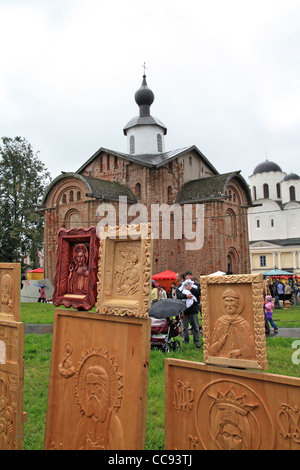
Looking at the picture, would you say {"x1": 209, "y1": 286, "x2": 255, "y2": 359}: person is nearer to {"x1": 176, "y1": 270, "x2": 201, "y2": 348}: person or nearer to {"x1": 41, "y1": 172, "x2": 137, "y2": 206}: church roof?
{"x1": 176, "y1": 270, "x2": 201, "y2": 348}: person

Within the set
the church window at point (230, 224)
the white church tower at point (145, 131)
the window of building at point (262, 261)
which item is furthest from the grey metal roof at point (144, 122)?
the window of building at point (262, 261)

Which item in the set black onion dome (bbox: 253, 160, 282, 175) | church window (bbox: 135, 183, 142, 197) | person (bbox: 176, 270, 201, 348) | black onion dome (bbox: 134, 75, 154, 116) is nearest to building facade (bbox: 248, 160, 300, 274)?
black onion dome (bbox: 253, 160, 282, 175)

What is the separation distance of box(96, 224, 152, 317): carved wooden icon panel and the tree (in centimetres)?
2852

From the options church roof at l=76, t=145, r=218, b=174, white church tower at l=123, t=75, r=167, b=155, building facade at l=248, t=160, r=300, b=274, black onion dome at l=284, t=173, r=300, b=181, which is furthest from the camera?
black onion dome at l=284, t=173, r=300, b=181

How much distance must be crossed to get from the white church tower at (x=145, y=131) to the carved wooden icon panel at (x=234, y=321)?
32.2m

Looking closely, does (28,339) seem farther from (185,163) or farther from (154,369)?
(185,163)

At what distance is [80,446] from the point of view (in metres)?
3.12

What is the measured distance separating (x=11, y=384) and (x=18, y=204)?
30327 mm

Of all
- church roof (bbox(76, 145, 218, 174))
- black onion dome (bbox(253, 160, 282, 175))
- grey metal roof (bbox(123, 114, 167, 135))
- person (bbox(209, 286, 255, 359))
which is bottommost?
person (bbox(209, 286, 255, 359))

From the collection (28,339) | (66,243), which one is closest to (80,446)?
(66,243)

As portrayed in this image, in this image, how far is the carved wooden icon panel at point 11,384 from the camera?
3.33 meters

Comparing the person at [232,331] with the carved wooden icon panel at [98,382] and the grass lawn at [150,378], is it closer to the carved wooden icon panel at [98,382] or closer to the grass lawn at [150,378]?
the carved wooden icon panel at [98,382]

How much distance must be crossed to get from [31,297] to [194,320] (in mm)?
20887

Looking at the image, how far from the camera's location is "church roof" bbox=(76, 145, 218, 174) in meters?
29.7
